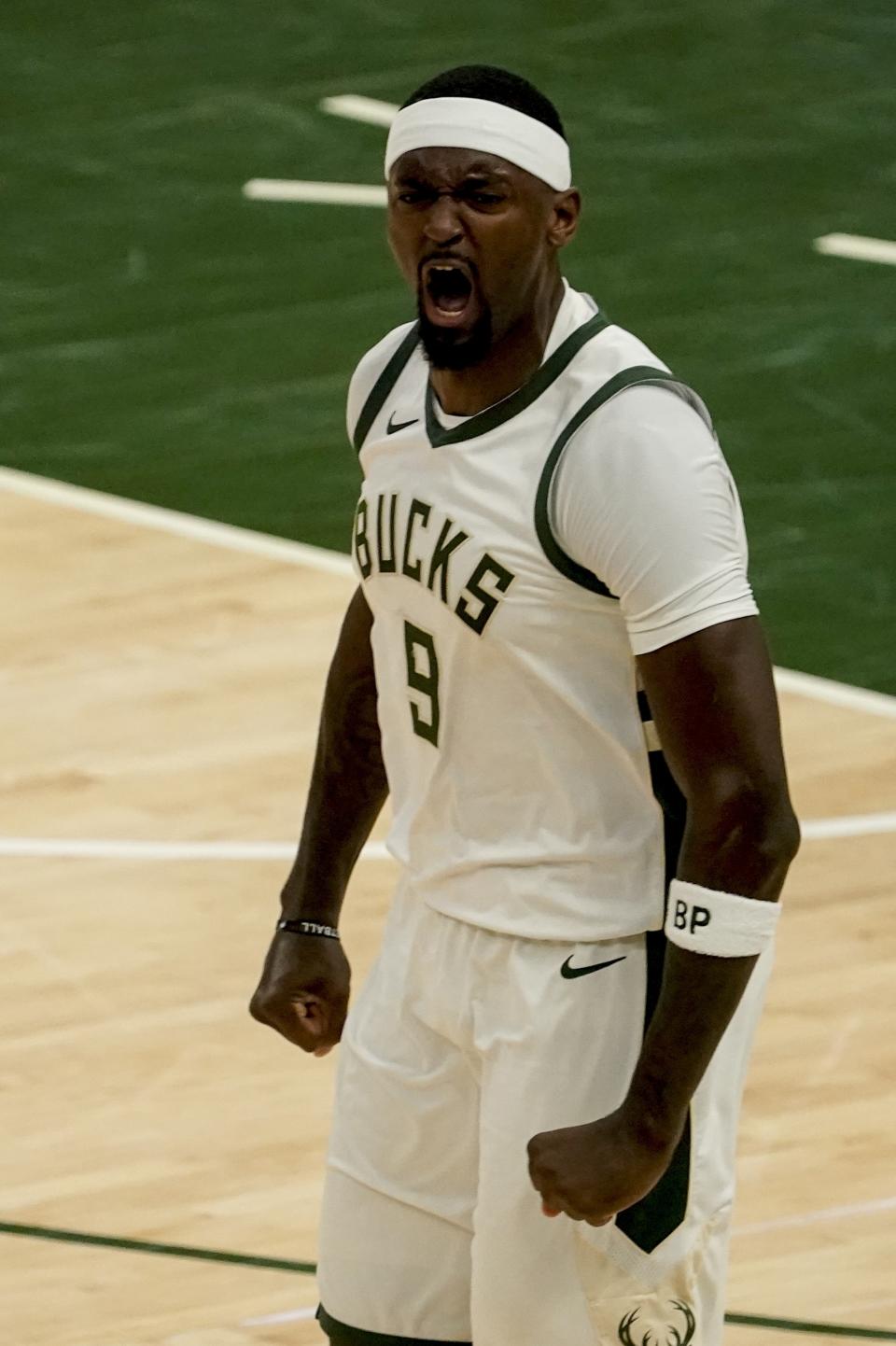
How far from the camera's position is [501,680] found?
10.4 ft

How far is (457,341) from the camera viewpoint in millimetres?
3107

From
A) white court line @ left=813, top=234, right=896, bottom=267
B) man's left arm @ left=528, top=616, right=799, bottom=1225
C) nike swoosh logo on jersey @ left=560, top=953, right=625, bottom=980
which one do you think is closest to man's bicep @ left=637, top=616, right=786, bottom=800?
man's left arm @ left=528, top=616, right=799, bottom=1225

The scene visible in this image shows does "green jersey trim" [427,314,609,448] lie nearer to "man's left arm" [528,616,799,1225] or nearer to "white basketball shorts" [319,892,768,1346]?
"man's left arm" [528,616,799,1225]

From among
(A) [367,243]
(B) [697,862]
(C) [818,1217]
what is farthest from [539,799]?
(A) [367,243]

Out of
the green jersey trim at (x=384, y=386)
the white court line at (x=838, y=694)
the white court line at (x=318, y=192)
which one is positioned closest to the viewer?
the green jersey trim at (x=384, y=386)

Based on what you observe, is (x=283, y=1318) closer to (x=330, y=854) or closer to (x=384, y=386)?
(x=330, y=854)

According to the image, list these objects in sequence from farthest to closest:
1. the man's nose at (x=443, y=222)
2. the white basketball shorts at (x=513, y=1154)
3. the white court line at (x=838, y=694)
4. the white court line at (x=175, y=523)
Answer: the white court line at (x=175, y=523), the white court line at (x=838, y=694), the white basketball shorts at (x=513, y=1154), the man's nose at (x=443, y=222)

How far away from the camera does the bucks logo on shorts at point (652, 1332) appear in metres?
3.21

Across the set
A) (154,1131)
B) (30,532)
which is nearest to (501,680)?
(154,1131)

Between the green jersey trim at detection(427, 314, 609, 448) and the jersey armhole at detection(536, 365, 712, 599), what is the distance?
0.08m

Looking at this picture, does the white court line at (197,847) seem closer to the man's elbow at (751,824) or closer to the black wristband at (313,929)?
the black wristband at (313,929)

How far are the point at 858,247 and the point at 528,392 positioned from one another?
7.32 m

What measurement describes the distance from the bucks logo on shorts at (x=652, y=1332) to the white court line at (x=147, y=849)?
3.03 m

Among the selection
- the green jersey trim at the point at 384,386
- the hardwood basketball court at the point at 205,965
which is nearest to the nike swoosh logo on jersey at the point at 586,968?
the green jersey trim at the point at 384,386
